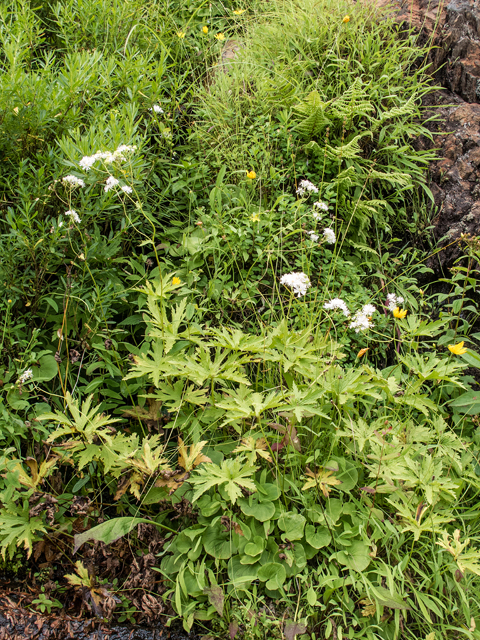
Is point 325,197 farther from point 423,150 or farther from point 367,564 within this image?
point 367,564

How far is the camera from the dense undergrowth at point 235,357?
72.4 inches

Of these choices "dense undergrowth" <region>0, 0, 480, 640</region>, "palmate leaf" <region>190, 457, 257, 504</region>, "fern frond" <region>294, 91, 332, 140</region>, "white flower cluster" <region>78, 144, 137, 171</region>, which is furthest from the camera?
"fern frond" <region>294, 91, 332, 140</region>

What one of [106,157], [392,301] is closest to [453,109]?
[392,301]

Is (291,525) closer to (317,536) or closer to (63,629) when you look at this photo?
(317,536)

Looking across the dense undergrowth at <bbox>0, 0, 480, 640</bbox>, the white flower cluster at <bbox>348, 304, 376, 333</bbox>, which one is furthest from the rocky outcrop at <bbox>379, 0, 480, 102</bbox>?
the white flower cluster at <bbox>348, 304, 376, 333</bbox>

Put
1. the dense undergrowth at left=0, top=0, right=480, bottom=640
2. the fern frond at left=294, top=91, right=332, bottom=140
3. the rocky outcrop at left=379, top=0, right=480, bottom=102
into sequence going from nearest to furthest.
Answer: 1. the dense undergrowth at left=0, top=0, right=480, bottom=640
2. the fern frond at left=294, top=91, right=332, bottom=140
3. the rocky outcrop at left=379, top=0, right=480, bottom=102

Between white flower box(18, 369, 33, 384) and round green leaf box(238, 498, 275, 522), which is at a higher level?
white flower box(18, 369, 33, 384)

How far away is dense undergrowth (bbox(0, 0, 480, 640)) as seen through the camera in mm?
1840

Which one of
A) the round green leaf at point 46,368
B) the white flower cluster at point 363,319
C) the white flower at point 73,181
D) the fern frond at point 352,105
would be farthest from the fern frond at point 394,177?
the round green leaf at point 46,368

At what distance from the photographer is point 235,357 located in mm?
2027

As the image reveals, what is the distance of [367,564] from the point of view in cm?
182

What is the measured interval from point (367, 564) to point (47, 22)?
428 centimetres

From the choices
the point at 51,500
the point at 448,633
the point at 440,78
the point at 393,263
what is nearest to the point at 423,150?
the point at 440,78

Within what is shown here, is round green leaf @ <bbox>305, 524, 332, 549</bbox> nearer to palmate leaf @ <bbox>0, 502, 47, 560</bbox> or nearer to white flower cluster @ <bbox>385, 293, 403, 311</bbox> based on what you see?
palmate leaf @ <bbox>0, 502, 47, 560</bbox>
